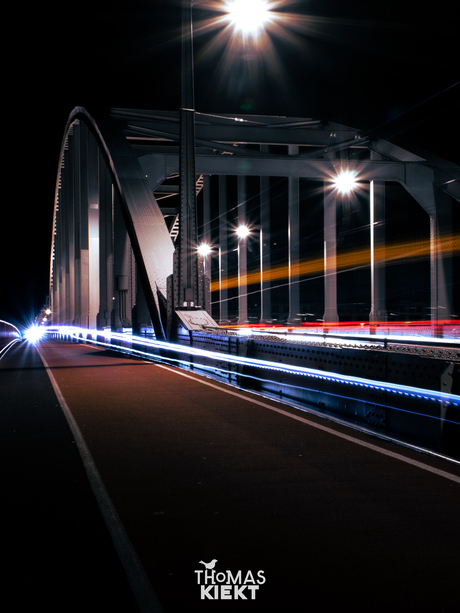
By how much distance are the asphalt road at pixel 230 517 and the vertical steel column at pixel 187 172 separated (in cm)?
1022

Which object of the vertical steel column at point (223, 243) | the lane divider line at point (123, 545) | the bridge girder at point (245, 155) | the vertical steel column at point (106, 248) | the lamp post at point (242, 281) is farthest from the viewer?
the vertical steel column at point (223, 243)

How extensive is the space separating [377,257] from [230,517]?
107 feet

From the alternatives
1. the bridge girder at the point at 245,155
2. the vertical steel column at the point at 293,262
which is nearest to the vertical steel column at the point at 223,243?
the vertical steel column at the point at 293,262

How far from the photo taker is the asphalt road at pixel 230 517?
3676 mm

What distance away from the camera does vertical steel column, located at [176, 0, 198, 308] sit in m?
19.1

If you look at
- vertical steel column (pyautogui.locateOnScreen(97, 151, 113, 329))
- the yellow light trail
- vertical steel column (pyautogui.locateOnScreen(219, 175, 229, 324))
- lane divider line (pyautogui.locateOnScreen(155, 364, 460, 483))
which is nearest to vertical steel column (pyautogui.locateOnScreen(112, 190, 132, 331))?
vertical steel column (pyautogui.locateOnScreen(97, 151, 113, 329))

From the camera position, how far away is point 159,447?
771 centimetres

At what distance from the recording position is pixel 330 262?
38344mm

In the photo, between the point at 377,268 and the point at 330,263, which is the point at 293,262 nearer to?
the point at 330,263

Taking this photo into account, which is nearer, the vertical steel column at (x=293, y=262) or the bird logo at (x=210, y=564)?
the bird logo at (x=210, y=564)

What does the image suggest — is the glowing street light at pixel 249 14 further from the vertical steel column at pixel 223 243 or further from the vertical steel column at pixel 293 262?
the vertical steel column at pixel 223 243

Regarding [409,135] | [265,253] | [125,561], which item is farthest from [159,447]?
[265,253]

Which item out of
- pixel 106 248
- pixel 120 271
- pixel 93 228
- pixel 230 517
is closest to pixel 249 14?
pixel 230 517

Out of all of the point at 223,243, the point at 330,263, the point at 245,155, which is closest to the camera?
the point at 245,155
